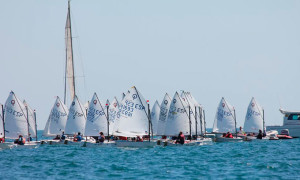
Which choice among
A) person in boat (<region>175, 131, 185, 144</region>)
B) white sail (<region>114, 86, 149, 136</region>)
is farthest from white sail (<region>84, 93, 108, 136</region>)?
person in boat (<region>175, 131, 185, 144</region>)

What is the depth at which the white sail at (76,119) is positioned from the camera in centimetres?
7425

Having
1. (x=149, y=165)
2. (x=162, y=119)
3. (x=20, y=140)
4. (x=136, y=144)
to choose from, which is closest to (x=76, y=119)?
(x=162, y=119)

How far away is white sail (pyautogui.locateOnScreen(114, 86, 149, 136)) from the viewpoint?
6094 centimetres

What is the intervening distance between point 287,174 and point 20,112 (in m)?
35.4

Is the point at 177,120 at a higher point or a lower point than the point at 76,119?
lower

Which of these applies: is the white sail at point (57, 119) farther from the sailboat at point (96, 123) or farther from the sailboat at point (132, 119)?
the sailboat at point (132, 119)

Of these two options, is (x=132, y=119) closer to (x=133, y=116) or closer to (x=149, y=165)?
(x=133, y=116)

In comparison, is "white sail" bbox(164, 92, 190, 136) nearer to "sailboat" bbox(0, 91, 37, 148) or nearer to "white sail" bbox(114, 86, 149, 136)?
"white sail" bbox(114, 86, 149, 136)

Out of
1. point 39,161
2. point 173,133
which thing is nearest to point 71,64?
point 173,133

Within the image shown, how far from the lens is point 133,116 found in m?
60.9

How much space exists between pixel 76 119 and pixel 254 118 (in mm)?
27953

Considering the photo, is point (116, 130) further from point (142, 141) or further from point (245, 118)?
point (245, 118)

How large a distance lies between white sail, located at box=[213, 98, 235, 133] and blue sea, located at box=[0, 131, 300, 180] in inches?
1153

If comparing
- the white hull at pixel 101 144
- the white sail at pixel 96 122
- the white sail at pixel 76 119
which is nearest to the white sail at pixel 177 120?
the white sail at pixel 96 122
